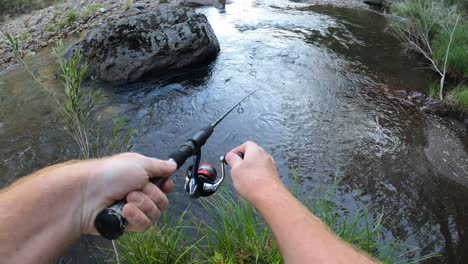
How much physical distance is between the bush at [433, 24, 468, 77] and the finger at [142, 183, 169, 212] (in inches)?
377

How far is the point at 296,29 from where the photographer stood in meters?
12.0

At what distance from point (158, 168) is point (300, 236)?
85 centimetres

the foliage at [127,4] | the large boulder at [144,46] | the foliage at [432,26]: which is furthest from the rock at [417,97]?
the foliage at [127,4]

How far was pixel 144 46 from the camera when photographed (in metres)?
8.71

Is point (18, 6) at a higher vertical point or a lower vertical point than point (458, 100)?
lower

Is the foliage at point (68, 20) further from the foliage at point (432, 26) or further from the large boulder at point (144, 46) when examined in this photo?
the foliage at point (432, 26)

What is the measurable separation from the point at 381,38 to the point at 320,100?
5513 millimetres

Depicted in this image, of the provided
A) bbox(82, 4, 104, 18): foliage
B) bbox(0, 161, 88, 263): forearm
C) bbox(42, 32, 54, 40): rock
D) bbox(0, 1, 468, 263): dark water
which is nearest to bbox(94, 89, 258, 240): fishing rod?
bbox(0, 161, 88, 263): forearm

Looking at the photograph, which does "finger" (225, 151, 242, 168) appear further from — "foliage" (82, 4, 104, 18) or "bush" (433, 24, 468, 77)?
"foliage" (82, 4, 104, 18)

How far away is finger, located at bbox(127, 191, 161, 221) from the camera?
5.80 feet

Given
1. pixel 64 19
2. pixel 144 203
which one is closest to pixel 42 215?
pixel 144 203

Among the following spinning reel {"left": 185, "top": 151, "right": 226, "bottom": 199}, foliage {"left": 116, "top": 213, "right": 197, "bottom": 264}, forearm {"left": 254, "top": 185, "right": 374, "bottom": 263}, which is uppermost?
forearm {"left": 254, "top": 185, "right": 374, "bottom": 263}

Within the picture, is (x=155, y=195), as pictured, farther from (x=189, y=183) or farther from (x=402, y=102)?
(x=402, y=102)

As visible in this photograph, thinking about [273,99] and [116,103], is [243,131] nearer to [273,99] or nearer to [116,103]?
[273,99]
